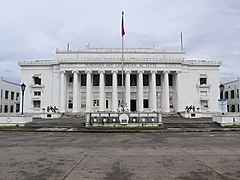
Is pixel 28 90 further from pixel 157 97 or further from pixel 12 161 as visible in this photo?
pixel 12 161

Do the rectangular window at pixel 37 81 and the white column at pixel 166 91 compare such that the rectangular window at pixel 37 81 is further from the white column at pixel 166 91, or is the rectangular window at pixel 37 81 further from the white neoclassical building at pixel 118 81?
the white column at pixel 166 91

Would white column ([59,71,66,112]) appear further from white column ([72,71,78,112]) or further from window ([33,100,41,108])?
window ([33,100,41,108])

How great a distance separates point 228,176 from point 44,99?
49131mm

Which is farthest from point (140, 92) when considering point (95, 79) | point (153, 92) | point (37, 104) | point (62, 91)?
point (37, 104)

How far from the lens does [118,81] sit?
5106cm

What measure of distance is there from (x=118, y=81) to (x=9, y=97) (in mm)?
34697

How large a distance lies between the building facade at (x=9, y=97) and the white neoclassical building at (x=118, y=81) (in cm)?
1483

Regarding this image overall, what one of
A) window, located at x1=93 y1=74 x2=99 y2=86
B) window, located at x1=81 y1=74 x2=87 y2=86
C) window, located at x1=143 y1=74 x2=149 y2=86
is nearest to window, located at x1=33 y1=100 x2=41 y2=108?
window, located at x1=81 y1=74 x2=87 y2=86

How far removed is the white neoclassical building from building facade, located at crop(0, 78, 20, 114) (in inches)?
584

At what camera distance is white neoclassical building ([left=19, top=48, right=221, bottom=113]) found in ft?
156

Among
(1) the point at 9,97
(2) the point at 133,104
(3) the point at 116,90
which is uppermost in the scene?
(3) the point at 116,90

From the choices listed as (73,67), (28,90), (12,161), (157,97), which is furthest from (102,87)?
(12,161)

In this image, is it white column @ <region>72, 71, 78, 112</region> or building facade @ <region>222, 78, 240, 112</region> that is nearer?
white column @ <region>72, 71, 78, 112</region>

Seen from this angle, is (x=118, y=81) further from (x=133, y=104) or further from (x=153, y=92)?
(x=153, y=92)
